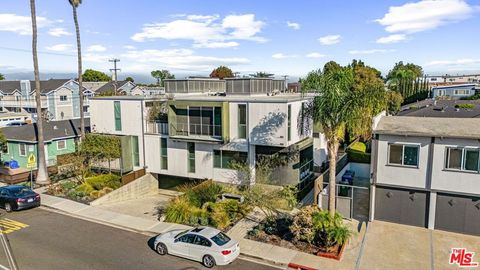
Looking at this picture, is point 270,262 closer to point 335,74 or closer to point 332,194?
point 332,194

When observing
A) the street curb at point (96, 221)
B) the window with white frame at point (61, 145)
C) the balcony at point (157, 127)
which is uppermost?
the balcony at point (157, 127)

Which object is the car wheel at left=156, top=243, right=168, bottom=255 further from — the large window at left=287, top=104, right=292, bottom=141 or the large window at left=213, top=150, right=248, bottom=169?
the large window at left=287, top=104, right=292, bottom=141

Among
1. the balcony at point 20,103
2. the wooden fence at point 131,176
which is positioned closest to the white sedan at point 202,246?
the wooden fence at point 131,176

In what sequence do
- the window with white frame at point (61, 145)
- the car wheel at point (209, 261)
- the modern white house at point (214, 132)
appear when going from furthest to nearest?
the window with white frame at point (61, 145)
the modern white house at point (214, 132)
the car wheel at point (209, 261)

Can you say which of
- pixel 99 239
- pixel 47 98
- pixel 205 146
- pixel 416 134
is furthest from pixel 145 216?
pixel 47 98

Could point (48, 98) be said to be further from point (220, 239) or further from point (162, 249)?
point (220, 239)

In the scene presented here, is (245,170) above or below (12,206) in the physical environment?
above

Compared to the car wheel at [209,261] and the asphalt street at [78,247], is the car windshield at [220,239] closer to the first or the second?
the car wheel at [209,261]
